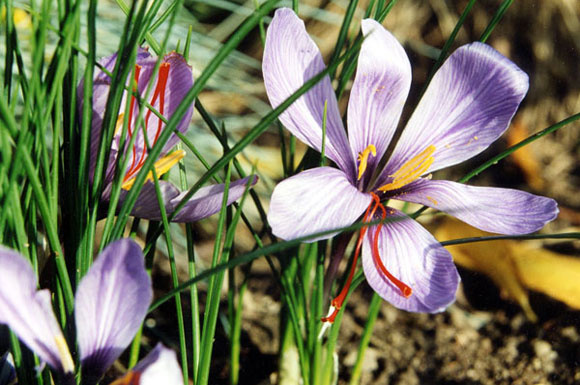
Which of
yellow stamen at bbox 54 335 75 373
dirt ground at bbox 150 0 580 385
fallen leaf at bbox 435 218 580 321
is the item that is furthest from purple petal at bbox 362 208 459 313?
fallen leaf at bbox 435 218 580 321

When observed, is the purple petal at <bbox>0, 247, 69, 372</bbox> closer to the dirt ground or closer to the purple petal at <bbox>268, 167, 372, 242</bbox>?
the purple petal at <bbox>268, 167, 372, 242</bbox>

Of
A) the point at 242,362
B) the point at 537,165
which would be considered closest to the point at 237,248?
the point at 242,362

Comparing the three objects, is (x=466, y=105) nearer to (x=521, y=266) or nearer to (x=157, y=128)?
(x=157, y=128)

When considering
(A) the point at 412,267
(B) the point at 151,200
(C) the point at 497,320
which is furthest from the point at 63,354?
(C) the point at 497,320

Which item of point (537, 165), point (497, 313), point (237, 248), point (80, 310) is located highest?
point (80, 310)

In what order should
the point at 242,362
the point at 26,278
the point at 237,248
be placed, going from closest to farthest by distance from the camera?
the point at 26,278, the point at 242,362, the point at 237,248

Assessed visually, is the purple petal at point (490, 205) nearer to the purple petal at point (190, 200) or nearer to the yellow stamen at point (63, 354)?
the purple petal at point (190, 200)

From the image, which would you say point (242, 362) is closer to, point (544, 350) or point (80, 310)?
point (544, 350)
